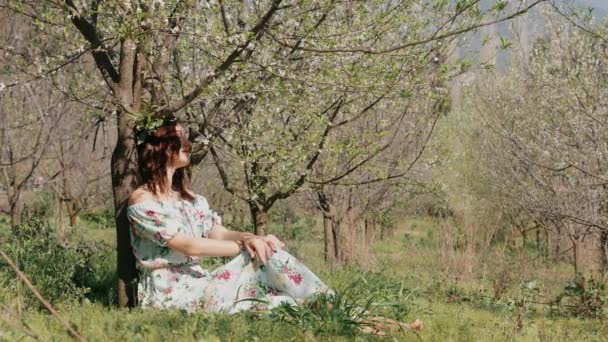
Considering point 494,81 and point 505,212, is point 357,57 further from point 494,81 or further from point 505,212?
point 494,81

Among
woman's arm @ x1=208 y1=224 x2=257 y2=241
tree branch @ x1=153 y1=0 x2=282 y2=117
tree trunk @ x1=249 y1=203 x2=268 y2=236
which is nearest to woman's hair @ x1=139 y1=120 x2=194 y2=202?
tree branch @ x1=153 y1=0 x2=282 y2=117

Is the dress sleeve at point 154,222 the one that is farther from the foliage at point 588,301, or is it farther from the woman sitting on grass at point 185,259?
the foliage at point 588,301

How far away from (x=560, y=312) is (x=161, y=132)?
14.5ft

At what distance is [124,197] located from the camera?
4.93 m

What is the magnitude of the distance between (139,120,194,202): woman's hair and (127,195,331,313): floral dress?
0.53ft

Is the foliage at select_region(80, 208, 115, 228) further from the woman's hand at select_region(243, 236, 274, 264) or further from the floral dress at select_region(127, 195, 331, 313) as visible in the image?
the woman's hand at select_region(243, 236, 274, 264)

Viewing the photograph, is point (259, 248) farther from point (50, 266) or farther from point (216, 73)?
point (50, 266)

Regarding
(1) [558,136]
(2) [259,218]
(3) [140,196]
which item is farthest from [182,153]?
(1) [558,136]

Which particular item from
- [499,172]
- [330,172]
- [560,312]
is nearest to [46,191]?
[499,172]

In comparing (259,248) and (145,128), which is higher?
(145,128)

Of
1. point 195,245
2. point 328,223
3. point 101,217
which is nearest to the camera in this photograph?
point 195,245

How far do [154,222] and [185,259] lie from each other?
0.36 metres

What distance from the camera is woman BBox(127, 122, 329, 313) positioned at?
14.4ft

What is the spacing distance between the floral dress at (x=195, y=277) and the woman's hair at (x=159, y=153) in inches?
6.3
